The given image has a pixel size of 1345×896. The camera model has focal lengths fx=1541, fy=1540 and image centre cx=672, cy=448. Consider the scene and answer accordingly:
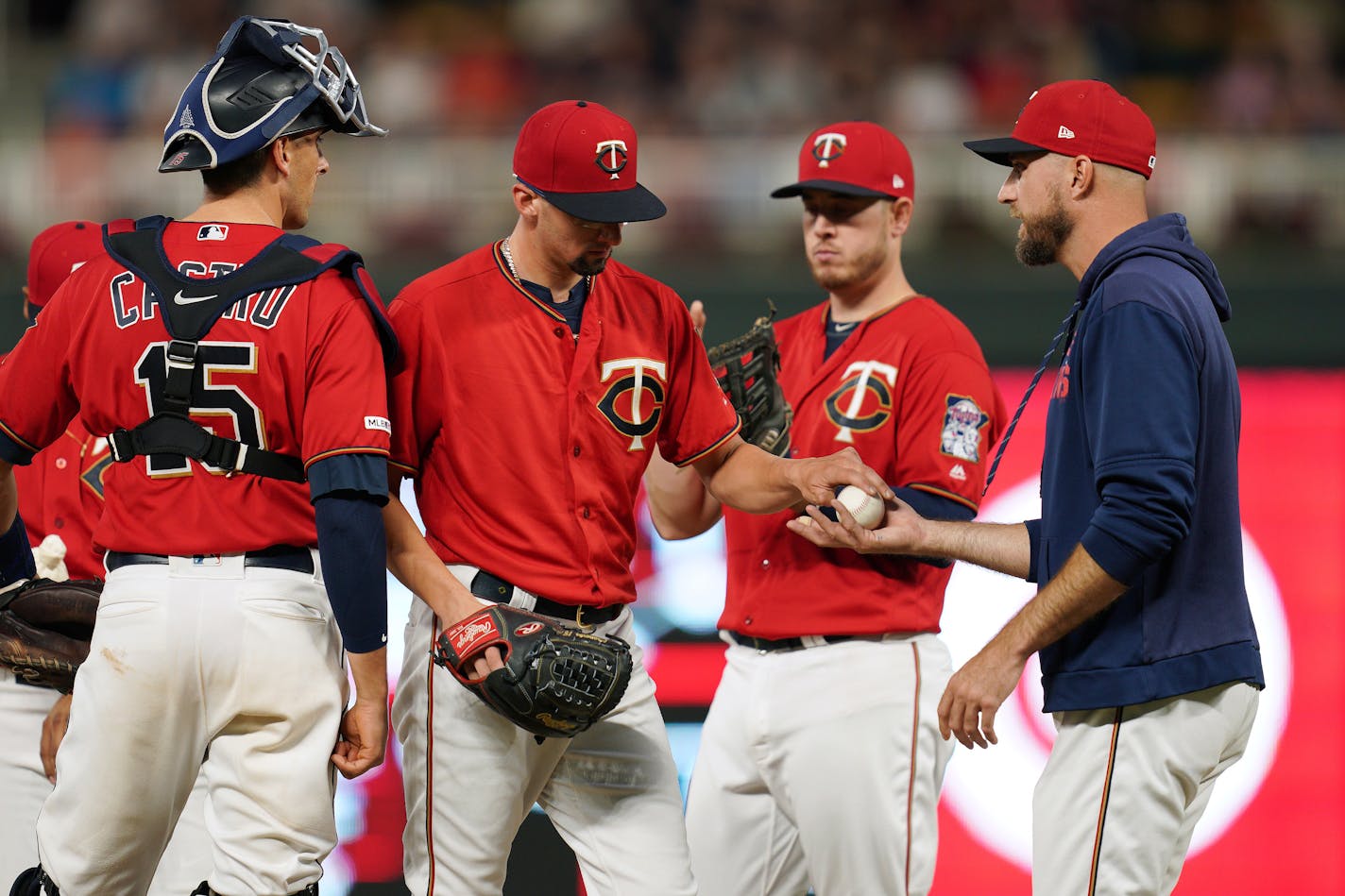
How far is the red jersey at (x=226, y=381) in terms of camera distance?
3.10m

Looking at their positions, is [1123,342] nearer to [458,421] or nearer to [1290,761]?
[458,421]

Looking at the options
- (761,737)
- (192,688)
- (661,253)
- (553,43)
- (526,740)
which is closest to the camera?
(192,688)

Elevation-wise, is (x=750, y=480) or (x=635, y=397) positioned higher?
(x=635, y=397)

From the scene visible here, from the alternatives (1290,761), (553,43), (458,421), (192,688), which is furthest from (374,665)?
(553,43)

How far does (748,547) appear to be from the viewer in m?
4.33

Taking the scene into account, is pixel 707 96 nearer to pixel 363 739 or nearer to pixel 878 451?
pixel 878 451

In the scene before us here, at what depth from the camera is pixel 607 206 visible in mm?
3441

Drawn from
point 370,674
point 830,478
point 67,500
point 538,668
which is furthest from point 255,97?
point 830,478

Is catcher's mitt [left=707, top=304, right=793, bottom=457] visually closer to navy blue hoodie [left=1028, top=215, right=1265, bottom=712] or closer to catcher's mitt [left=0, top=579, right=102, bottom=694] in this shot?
navy blue hoodie [left=1028, top=215, right=1265, bottom=712]

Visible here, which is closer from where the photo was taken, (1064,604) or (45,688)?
(1064,604)

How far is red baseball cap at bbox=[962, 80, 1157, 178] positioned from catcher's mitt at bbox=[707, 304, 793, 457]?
0.97 m

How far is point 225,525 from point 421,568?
438 mm

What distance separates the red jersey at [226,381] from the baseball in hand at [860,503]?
3.84 ft

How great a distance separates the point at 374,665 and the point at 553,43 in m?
7.18
